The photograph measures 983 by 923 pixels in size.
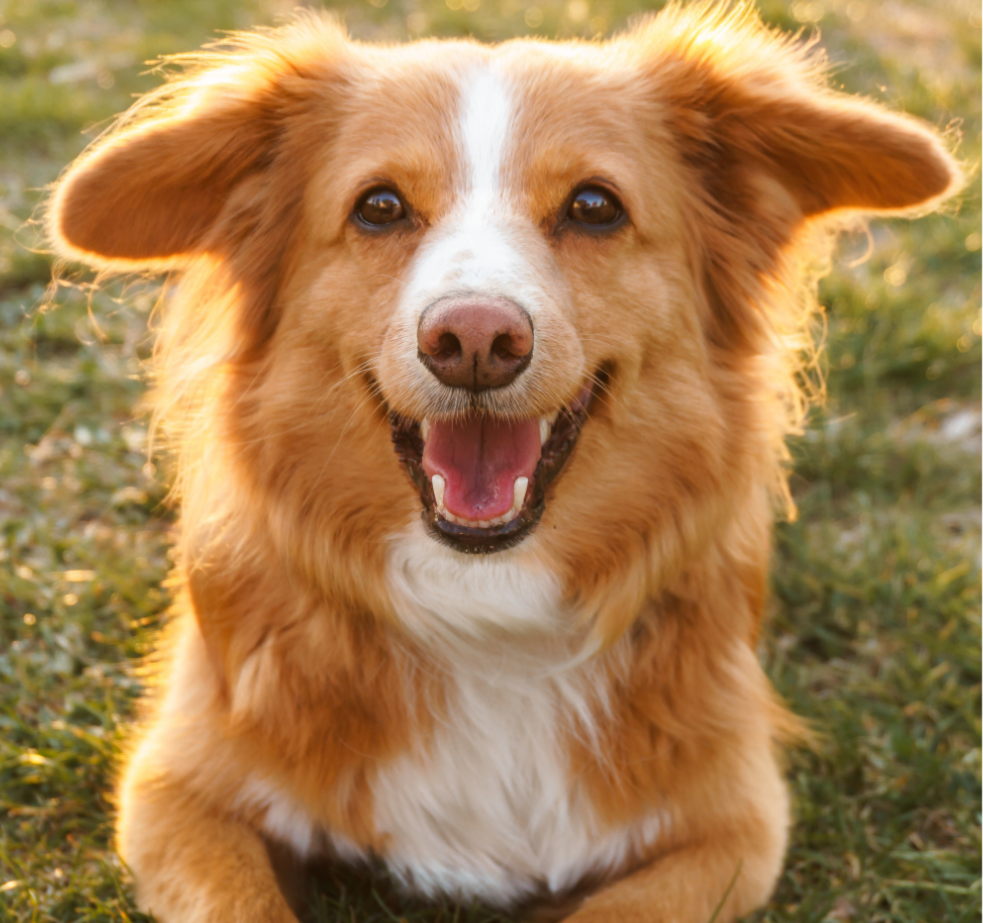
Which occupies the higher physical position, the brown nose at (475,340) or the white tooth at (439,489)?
the brown nose at (475,340)

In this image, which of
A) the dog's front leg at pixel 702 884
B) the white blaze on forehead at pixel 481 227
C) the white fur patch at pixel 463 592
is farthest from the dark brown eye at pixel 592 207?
the dog's front leg at pixel 702 884

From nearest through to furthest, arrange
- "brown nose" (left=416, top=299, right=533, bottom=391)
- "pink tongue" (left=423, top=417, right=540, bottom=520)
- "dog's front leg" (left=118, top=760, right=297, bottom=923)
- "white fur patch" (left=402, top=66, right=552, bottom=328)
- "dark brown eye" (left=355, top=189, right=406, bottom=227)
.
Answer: "brown nose" (left=416, top=299, right=533, bottom=391) < "white fur patch" (left=402, top=66, right=552, bottom=328) < "dog's front leg" (left=118, top=760, right=297, bottom=923) < "pink tongue" (left=423, top=417, right=540, bottom=520) < "dark brown eye" (left=355, top=189, right=406, bottom=227)

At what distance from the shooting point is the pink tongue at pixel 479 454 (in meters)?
2.66

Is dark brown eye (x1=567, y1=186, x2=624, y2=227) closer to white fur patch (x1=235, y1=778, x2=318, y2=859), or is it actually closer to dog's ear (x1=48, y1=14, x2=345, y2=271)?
dog's ear (x1=48, y1=14, x2=345, y2=271)

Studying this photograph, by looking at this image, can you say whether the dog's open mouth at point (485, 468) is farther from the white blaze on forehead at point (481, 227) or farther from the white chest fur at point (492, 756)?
the white blaze on forehead at point (481, 227)

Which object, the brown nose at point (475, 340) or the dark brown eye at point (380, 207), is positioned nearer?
the brown nose at point (475, 340)

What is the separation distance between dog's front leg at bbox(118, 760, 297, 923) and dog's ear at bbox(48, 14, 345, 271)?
1.42 meters

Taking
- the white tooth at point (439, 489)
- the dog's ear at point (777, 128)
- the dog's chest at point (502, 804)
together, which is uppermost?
the dog's ear at point (777, 128)

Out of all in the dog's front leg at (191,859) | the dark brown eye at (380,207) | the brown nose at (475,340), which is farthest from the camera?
the dark brown eye at (380,207)

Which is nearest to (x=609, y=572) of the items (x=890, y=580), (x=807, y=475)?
(x=890, y=580)

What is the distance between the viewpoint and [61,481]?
4363 millimetres

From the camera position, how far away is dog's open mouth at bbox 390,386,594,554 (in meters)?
2.62

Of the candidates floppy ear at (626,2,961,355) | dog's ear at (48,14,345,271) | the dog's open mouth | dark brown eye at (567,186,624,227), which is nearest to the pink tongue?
the dog's open mouth

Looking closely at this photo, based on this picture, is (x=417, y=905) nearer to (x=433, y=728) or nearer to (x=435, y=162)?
(x=433, y=728)
